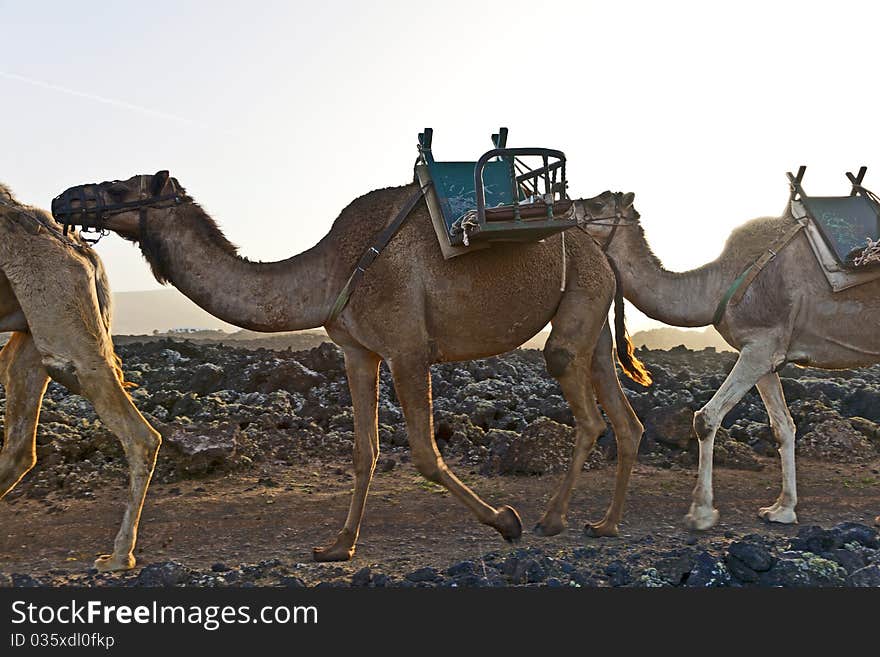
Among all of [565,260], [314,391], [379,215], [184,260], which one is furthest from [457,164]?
[314,391]

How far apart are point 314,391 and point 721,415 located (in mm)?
6847

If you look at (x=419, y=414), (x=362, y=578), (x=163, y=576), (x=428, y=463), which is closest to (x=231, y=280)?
(x=419, y=414)

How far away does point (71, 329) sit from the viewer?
19.3 feet

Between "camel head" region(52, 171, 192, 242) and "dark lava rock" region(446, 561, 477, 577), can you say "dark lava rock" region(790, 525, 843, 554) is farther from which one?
"camel head" region(52, 171, 192, 242)

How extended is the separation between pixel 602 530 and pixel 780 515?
1748 millimetres

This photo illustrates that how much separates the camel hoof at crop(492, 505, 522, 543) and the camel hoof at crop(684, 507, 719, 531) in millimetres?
1547

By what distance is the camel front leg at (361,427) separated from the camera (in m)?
6.07

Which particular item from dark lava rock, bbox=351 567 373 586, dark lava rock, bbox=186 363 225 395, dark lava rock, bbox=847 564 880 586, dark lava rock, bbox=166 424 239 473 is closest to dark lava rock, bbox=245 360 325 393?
dark lava rock, bbox=186 363 225 395

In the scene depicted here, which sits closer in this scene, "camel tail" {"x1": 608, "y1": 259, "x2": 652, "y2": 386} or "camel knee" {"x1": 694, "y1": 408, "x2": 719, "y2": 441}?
"camel knee" {"x1": 694, "y1": 408, "x2": 719, "y2": 441}

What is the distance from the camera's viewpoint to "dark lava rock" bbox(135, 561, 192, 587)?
5.15m

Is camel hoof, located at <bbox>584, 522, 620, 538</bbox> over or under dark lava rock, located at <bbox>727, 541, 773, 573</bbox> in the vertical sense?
under

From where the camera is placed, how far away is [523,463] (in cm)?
903

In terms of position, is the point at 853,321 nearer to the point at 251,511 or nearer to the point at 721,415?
the point at 721,415

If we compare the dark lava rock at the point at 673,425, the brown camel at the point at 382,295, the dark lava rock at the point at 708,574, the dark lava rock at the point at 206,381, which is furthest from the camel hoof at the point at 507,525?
the dark lava rock at the point at 206,381
